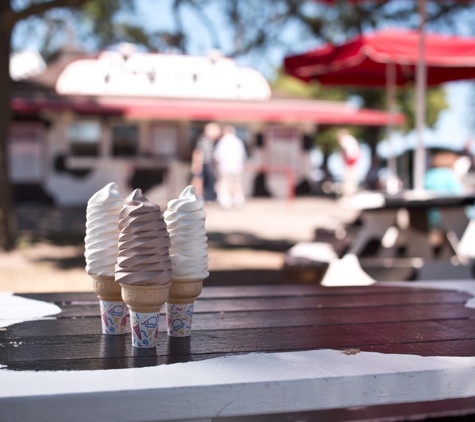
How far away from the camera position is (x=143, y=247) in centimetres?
124

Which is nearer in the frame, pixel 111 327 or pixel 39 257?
pixel 111 327

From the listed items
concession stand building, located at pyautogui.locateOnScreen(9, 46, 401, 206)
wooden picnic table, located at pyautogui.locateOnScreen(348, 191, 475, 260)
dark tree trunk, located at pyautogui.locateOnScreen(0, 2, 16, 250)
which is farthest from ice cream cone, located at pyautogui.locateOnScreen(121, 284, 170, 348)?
concession stand building, located at pyautogui.locateOnScreen(9, 46, 401, 206)

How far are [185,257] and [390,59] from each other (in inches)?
194

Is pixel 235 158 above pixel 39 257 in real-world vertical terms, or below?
above

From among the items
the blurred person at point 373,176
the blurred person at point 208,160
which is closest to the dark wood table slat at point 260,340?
the blurred person at point 208,160

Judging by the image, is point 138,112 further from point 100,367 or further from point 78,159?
point 100,367

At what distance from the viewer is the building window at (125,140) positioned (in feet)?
54.8

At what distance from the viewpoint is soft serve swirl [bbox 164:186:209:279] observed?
1.35 metres

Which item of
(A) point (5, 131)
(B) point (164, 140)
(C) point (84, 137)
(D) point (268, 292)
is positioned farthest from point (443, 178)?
(C) point (84, 137)

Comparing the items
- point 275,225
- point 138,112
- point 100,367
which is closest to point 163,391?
point 100,367

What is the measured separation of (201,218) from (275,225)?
352 inches

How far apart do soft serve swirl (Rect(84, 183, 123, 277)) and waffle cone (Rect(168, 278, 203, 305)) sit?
0.51 ft

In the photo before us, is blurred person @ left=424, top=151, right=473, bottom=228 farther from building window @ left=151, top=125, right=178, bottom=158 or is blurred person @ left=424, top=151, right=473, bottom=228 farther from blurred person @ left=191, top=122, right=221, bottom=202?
building window @ left=151, top=125, right=178, bottom=158

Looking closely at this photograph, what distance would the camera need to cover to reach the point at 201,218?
139 centimetres
